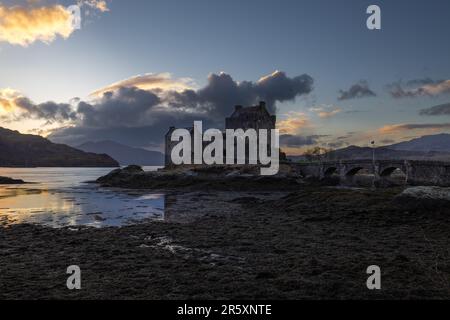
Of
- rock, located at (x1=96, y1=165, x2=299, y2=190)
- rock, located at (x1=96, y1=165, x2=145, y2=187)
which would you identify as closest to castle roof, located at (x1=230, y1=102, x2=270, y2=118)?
rock, located at (x1=96, y1=165, x2=299, y2=190)

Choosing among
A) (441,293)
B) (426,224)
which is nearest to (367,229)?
(426,224)

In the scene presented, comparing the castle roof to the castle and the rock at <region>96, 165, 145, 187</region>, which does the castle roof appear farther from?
the rock at <region>96, 165, 145, 187</region>

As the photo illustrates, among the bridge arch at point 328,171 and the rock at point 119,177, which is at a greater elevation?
the bridge arch at point 328,171

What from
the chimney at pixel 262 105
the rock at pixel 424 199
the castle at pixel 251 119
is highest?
the chimney at pixel 262 105

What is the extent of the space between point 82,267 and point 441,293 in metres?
11.7

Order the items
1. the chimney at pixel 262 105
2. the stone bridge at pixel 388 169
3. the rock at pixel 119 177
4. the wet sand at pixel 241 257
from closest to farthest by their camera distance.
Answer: the wet sand at pixel 241 257 < the stone bridge at pixel 388 169 < the rock at pixel 119 177 < the chimney at pixel 262 105

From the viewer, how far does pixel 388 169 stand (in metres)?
63.3

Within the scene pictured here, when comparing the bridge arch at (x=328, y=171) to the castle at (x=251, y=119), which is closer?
the bridge arch at (x=328, y=171)

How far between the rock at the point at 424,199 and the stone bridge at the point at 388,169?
92.8 ft

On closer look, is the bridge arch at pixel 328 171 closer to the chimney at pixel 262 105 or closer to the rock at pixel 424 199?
the chimney at pixel 262 105

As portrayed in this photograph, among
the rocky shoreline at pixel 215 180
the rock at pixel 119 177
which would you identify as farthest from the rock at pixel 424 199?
the rock at pixel 119 177

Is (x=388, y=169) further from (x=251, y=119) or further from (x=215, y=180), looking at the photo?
(x=251, y=119)

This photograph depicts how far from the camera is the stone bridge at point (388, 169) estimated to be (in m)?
48.6

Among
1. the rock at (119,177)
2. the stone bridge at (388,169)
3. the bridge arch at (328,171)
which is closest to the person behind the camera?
the stone bridge at (388,169)
